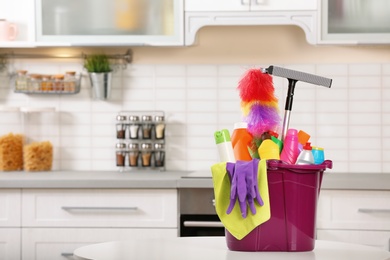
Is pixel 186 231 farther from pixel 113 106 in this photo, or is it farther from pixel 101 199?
pixel 113 106

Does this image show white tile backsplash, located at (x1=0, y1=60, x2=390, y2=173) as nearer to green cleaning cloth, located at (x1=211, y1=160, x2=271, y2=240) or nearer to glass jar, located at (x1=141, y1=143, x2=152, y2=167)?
glass jar, located at (x1=141, y1=143, x2=152, y2=167)

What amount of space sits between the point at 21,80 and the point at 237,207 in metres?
2.61

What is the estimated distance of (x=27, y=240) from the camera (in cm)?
371

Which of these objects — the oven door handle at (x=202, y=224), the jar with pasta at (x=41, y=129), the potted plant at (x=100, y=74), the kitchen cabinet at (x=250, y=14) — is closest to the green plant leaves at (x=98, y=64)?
the potted plant at (x=100, y=74)

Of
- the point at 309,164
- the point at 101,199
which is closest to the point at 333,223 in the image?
the point at 101,199

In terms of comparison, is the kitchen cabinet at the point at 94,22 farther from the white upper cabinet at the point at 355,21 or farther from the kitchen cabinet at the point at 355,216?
the kitchen cabinet at the point at 355,216

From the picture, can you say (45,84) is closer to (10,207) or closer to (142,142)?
(142,142)

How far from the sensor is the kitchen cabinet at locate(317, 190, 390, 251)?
11.9 ft

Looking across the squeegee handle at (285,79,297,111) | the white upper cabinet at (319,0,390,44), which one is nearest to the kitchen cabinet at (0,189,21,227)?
the white upper cabinet at (319,0,390,44)

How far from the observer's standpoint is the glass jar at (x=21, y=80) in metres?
4.26

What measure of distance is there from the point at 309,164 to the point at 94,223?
1933mm

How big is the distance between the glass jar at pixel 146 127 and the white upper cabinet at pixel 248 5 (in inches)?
24.0

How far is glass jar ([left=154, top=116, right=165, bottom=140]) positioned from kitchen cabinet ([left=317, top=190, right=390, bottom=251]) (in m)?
0.95

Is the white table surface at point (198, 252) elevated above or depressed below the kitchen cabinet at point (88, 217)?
above
